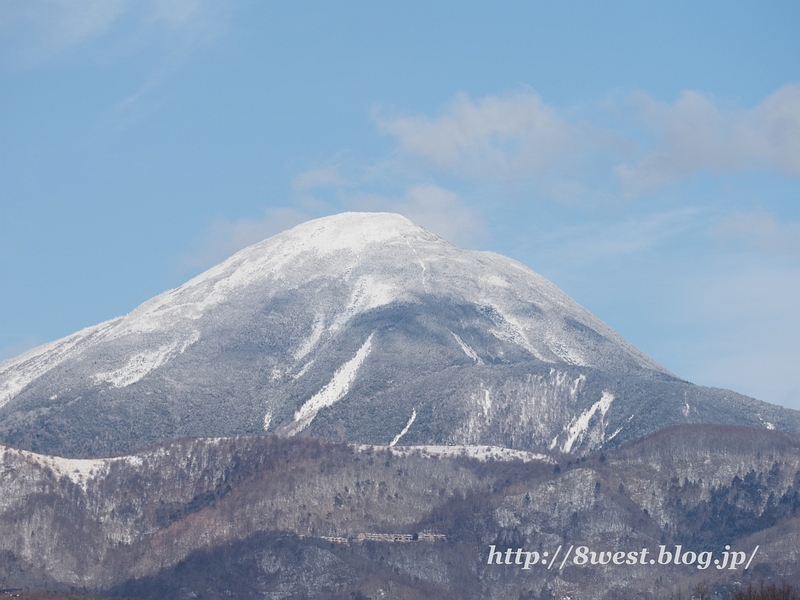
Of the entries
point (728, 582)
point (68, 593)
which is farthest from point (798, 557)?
point (68, 593)

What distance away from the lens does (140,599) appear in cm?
19762

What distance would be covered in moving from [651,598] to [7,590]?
74832mm

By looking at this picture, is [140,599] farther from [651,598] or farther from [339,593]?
[651,598]

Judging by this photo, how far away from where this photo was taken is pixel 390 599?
19512 centimetres

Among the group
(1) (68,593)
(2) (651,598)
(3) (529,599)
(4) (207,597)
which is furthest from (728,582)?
(1) (68,593)

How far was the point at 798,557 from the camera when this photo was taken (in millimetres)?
198500

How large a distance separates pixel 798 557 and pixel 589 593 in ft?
84.3

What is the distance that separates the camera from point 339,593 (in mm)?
199250

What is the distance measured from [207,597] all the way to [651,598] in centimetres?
5366

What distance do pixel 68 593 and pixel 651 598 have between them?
6760cm

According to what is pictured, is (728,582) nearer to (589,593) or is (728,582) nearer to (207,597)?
(589,593)

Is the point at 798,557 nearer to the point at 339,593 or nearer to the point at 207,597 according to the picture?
the point at 339,593

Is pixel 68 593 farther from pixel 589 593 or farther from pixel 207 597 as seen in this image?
pixel 589 593

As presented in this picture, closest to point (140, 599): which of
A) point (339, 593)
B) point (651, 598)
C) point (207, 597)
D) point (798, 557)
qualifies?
point (207, 597)
